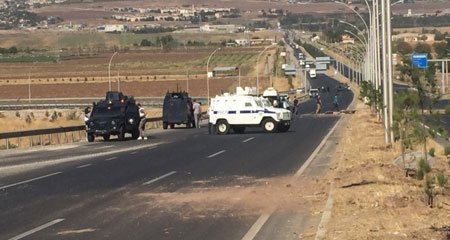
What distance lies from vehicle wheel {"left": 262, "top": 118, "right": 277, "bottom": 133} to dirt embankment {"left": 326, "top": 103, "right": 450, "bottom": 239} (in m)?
19.8

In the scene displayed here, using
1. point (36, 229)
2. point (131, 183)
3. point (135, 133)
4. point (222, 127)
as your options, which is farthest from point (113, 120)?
point (36, 229)

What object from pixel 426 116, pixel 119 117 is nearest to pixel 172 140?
pixel 119 117

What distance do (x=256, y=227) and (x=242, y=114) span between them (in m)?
31.0

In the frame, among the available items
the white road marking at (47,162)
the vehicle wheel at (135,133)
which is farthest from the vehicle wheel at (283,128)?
the white road marking at (47,162)

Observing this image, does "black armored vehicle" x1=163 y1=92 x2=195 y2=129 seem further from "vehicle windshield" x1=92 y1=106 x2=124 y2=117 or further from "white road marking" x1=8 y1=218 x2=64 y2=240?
"white road marking" x1=8 y1=218 x2=64 y2=240

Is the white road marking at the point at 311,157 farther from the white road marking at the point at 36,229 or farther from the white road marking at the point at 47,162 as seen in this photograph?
the white road marking at the point at 36,229

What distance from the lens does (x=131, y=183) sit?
852 inches

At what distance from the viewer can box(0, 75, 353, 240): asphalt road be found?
1463 cm

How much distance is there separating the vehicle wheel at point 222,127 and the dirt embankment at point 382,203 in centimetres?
1982

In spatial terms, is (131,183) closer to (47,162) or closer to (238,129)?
(47,162)

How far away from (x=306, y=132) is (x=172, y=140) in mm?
7259

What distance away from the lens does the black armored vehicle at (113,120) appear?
42625 mm

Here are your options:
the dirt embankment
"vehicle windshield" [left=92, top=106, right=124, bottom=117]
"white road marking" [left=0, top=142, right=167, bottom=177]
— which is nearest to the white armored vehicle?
"vehicle windshield" [left=92, top=106, right=124, bottom=117]

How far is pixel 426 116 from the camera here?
20.1m
